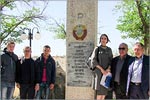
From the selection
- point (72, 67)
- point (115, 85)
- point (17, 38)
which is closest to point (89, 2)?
point (72, 67)

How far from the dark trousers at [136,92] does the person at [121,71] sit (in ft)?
1.32

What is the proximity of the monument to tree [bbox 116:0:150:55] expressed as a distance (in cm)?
1115

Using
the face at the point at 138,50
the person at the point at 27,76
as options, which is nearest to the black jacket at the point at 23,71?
the person at the point at 27,76

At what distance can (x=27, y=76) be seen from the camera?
825cm

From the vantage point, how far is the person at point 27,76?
8.25m

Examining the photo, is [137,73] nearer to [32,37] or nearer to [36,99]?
[36,99]

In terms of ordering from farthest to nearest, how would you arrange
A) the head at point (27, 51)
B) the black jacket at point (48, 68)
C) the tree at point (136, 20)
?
the tree at point (136, 20)
the black jacket at point (48, 68)
the head at point (27, 51)

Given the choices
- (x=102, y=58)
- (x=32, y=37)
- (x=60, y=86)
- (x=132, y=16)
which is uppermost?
(x=132, y=16)

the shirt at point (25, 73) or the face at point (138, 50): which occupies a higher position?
the face at point (138, 50)

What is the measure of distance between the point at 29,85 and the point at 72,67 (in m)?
1.39

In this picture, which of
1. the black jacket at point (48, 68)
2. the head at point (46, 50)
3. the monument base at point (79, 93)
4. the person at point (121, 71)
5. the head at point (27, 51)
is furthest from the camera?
the monument base at point (79, 93)

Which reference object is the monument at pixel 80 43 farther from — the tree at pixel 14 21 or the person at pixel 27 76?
the tree at pixel 14 21

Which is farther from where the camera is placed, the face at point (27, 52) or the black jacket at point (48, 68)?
the black jacket at point (48, 68)

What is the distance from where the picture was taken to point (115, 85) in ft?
25.8
